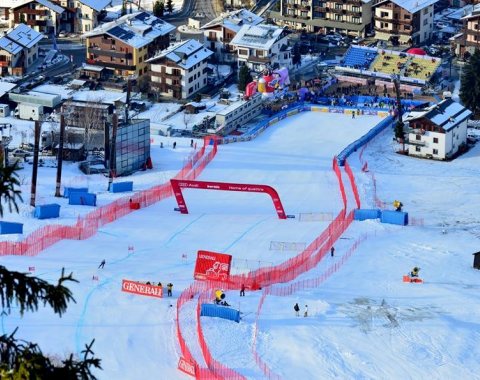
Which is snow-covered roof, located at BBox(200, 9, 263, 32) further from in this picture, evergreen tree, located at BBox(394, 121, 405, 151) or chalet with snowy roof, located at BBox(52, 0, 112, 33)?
evergreen tree, located at BBox(394, 121, 405, 151)

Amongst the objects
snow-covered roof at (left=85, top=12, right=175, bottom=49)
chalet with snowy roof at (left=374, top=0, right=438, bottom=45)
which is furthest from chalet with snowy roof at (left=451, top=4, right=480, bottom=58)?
snow-covered roof at (left=85, top=12, right=175, bottom=49)

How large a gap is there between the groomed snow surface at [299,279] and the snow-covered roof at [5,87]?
1139cm

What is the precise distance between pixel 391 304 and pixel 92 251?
891 cm

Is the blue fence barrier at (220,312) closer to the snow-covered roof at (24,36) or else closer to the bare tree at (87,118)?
the bare tree at (87,118)

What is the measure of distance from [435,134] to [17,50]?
79.0ft

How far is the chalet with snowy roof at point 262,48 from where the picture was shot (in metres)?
61.0

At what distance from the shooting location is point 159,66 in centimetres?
5784

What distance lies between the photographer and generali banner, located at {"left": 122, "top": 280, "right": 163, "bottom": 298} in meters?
27.8

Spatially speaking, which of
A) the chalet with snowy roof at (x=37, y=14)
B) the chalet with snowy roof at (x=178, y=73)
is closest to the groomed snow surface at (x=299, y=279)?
the chalet with snowy roof at (x=178, y=73)

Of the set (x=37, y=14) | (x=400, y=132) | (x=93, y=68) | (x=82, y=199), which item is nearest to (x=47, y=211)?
(x=82, y=199)

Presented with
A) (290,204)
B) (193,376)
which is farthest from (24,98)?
(193,376)

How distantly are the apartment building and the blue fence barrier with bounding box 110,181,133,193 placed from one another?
2932 cm

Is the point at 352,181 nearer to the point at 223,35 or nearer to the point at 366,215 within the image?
the point at 366,215

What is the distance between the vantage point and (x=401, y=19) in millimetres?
64375
